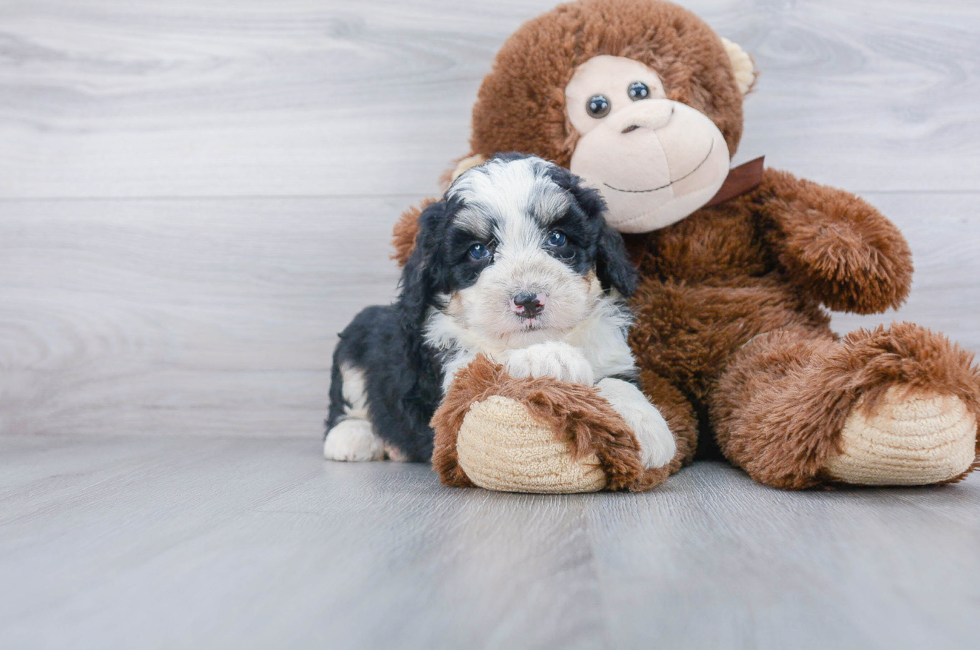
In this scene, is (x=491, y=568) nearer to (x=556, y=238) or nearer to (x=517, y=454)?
(x=517, y=454)

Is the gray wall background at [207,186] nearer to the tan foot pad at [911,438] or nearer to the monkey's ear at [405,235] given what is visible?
the monkey's ear at [405,235]

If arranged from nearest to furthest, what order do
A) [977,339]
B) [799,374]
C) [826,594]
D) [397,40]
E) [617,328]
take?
[826,594]
[799,374]
[617,328]
[977,339]
[397,40]

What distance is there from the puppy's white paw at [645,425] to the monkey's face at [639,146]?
403mm

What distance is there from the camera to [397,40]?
2.13 metres

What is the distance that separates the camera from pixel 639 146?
146 centimetres

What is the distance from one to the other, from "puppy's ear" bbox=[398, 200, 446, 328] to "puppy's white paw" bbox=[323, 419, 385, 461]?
443 millimetres

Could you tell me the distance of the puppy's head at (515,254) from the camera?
1275 millimetres

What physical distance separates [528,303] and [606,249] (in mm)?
242

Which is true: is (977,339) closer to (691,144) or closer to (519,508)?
(691,144)

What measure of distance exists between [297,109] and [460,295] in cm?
111

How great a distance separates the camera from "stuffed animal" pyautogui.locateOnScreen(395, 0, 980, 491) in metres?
1.19

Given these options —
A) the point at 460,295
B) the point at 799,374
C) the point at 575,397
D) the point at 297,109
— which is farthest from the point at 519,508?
the point at 297,109

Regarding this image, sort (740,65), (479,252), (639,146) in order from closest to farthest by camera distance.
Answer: (479,252), (639,146), (740,65)

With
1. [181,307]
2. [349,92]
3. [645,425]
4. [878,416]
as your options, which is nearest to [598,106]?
[645,425]
